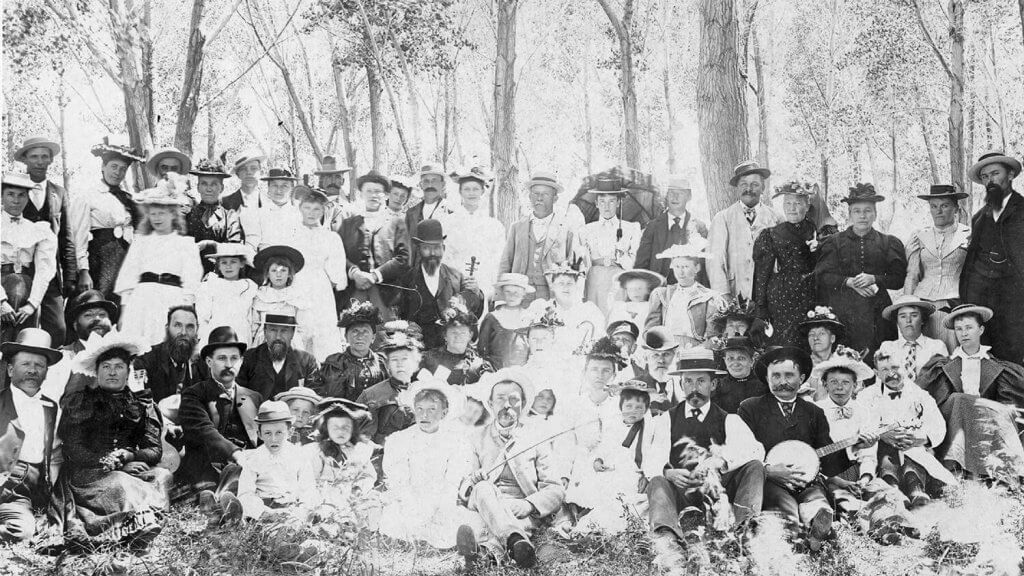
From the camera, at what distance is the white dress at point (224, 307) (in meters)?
6.06

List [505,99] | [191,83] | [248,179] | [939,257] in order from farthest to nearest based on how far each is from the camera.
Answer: [505,99], [191,83], [248,179], [939,257]

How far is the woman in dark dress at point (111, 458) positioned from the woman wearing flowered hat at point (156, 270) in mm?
181

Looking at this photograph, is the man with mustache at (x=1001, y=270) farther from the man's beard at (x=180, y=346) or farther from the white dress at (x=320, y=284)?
Result: the man's beard at (x=180, y=346)

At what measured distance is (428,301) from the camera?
6336 millimetres

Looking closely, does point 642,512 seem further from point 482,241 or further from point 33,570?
point 33,570

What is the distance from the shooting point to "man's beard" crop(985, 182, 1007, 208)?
6.24 metres

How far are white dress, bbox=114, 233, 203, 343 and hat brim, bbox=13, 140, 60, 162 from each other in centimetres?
85

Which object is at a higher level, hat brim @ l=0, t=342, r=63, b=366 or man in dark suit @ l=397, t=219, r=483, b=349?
man in dark suit @ l=397, t=219, r=483, b=349

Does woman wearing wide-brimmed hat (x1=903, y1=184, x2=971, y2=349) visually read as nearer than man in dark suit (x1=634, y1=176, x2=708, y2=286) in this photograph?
Yes

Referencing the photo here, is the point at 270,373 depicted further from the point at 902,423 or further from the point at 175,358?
the point at 902,423

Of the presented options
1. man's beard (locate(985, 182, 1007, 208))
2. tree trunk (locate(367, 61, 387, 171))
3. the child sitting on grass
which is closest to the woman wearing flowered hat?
the child sitting on grass

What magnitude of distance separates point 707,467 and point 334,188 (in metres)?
3.34

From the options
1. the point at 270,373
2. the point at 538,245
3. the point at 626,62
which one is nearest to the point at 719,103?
the point at 626,62

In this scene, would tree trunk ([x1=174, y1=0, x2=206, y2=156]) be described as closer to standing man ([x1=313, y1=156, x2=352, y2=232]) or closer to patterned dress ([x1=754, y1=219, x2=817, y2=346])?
standing man ([x1=313, y1=156, x2=352, y2=232])
